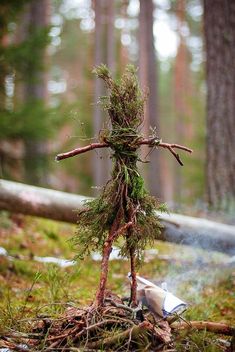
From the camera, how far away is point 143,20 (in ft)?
46.0

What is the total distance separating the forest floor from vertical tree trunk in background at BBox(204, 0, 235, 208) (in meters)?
1.31

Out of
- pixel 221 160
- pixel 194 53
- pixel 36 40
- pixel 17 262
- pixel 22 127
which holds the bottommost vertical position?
pixel 17 262

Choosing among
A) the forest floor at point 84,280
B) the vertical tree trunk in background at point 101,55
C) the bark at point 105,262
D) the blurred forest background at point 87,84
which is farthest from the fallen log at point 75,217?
the vertical tree trunk in background at point 101,55

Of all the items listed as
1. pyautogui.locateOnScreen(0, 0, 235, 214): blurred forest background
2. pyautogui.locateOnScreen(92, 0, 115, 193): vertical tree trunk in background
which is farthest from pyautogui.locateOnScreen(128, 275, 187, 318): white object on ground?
pyautogui.locateOnScreen(92, 0, 115, 193): vertical tree trunk in background

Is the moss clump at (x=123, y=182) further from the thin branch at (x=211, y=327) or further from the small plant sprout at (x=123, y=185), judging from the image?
the thin branch at (x=211, y=327)

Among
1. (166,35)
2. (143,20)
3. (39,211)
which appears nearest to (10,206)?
(39,211)

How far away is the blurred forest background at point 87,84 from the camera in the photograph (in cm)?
739

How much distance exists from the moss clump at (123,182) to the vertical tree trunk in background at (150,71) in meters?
11.1

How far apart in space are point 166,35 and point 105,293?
1954 cm

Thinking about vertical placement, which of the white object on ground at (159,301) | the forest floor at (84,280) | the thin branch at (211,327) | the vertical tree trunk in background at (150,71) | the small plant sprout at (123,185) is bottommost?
the forest floor at (84,280)

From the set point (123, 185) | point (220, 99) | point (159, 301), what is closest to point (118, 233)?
point (123, 185)

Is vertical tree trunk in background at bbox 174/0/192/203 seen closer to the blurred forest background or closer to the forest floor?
the blurred forest background

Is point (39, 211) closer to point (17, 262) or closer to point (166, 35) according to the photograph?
point (17, 262)

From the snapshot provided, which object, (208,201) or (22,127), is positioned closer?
(208,201)
